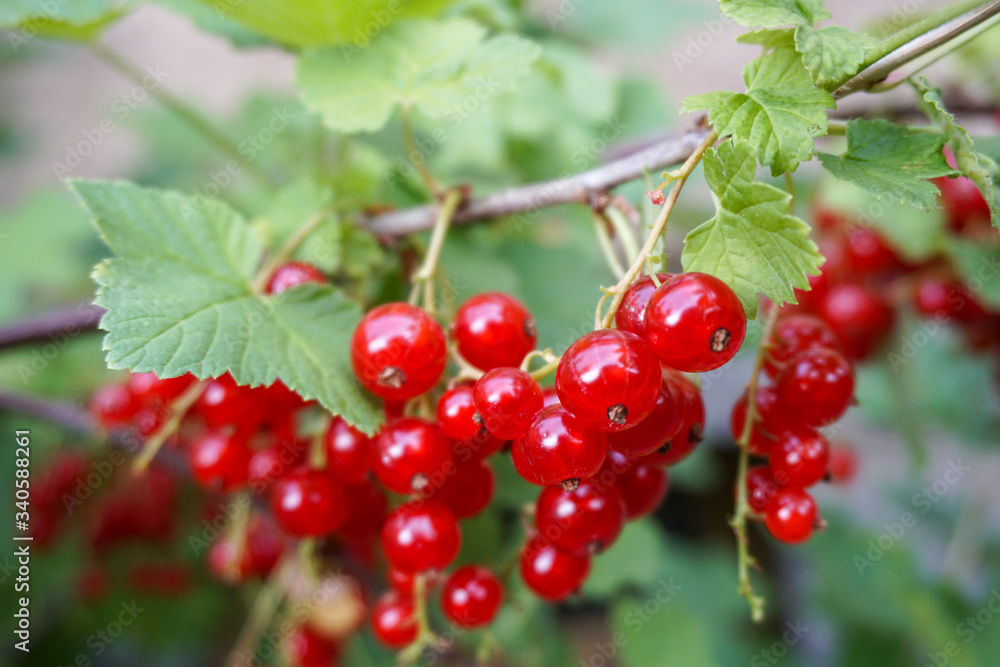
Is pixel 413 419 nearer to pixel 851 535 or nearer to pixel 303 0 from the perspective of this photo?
pixel 303 0

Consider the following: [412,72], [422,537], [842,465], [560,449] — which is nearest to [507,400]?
[560,449]

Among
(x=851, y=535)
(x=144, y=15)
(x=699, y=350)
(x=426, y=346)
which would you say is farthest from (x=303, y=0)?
(x=144, y=15)

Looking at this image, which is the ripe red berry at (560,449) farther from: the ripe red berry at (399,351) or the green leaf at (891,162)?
the green leaf at (891,162)

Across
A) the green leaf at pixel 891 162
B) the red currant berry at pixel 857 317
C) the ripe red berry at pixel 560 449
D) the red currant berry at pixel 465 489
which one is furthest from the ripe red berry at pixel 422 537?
the red currant berry at pixel 857 317

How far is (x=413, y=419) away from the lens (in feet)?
1.46

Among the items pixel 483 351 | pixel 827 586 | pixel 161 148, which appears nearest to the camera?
pixel 483 351

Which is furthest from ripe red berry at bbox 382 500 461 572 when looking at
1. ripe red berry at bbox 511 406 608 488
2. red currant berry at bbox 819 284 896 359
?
red currant berry at bbox 819 284 896 359

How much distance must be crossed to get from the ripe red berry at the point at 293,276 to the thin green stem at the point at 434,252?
0.08 meters

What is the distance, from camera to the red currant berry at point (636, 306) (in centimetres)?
38

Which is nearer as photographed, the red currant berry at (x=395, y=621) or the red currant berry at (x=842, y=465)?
the red currant berry at (x=395, y=621)

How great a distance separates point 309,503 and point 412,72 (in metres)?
0.37

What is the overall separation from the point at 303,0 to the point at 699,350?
1.49 feet

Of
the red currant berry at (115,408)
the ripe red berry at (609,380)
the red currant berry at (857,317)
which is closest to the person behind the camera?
the ripe red berry at (609,380)

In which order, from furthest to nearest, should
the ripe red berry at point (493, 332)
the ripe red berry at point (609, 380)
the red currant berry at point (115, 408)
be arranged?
the red currant berry at point (115, 408) < the ripe red berry at point (493, 332) < the ripe red berry at point (609, 380)
